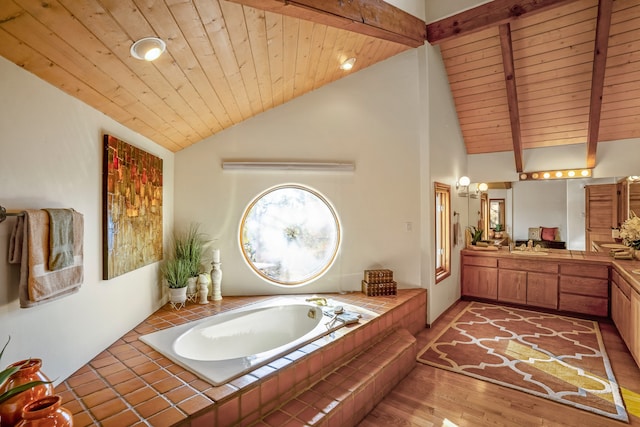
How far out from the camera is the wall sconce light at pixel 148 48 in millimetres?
1749

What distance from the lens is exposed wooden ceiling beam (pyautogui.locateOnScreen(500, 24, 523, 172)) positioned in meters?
3.61

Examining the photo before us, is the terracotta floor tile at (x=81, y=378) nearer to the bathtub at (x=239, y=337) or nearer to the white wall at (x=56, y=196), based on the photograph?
the white wall at (x=56, y=196)

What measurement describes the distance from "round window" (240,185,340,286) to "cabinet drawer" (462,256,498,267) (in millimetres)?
2186

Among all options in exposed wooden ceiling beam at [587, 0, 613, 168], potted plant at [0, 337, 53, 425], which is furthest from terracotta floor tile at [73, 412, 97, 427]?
exposed wooden ceiling beam at [587, 0, 613, 168]

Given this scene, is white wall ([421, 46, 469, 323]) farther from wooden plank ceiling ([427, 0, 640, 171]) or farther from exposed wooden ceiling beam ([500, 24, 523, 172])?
exposed wooden ceiling beam ([500, 24, 523, 172])

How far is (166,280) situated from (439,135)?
139 inches

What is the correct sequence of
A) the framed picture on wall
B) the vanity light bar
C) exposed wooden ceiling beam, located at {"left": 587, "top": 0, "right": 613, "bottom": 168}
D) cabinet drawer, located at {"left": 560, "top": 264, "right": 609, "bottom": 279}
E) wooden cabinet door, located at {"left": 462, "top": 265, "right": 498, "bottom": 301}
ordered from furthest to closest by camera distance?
wooden cabinet door, located at {"left": 462, "top": 265, "right": 498, "bottom": 301}, the vanity light bar, cabinet drawer, located at {"left": 560, "top": 264, "right": 609, "bottom": 279}, exposed wooden ceiling beam, located at {"left": 587, "top": 0, "right": 613, "bottom": 168}, the framed picture on wall

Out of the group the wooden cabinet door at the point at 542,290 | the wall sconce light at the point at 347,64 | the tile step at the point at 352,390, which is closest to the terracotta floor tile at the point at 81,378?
the tile step at the point at 352,390

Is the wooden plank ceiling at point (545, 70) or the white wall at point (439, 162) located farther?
the white wall at point (439, 162)

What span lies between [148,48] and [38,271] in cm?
125

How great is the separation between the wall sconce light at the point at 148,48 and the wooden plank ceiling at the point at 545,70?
3099 mm

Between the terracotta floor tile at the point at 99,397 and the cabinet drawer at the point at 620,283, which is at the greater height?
the cabinet drawer at the point at 620,283

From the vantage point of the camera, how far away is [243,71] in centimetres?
261

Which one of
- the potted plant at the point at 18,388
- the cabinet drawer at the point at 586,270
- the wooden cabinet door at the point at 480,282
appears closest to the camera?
the potted plant at the point at 18,388
